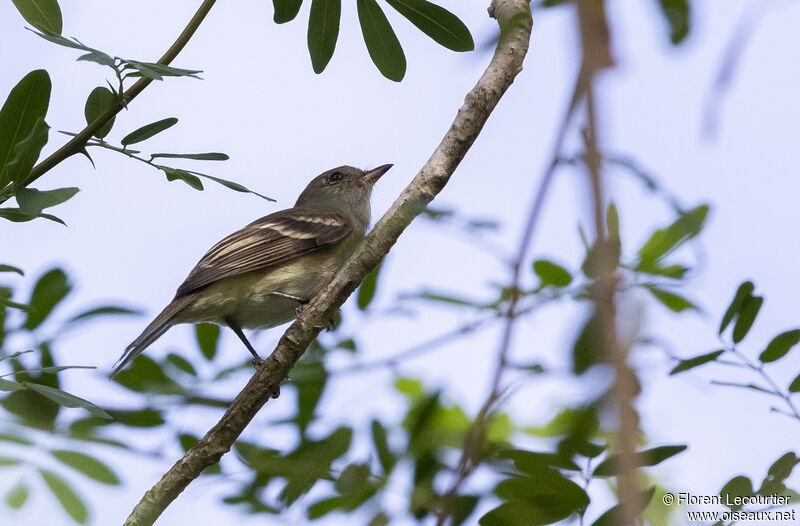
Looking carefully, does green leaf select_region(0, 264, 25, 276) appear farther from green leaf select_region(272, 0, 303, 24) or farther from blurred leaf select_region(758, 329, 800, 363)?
blurred leaf select_region(758, 329, 800, 363)

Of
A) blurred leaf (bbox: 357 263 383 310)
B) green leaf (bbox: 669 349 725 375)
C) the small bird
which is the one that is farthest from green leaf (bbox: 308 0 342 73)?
the small bird

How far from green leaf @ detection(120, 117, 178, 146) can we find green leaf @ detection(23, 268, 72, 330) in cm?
108

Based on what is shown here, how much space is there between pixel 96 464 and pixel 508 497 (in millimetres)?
2002

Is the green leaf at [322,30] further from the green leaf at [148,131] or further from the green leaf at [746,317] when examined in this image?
the green leaf at [746,317]

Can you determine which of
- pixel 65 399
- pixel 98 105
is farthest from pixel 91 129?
pixel 65 399

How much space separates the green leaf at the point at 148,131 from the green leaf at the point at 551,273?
1.56 metres

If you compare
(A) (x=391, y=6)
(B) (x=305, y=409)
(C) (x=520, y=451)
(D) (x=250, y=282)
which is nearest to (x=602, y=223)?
(C) (x=520, y=451)

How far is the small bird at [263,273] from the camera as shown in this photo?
7.09 m

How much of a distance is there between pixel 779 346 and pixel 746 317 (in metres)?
0.17

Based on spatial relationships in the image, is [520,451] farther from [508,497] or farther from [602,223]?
[602,223]

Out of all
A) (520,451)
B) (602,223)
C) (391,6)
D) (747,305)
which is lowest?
(520,451)

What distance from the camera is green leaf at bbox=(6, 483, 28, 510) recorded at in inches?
119

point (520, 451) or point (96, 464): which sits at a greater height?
point (96, 464)

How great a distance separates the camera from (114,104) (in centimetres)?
340
